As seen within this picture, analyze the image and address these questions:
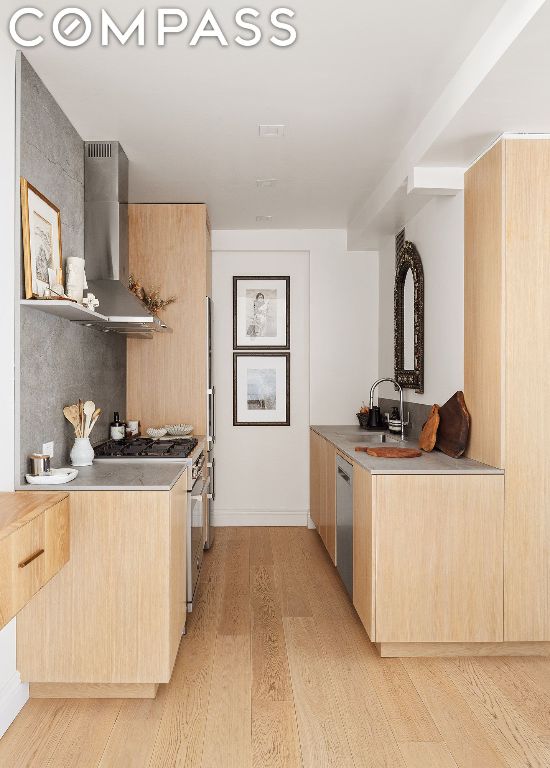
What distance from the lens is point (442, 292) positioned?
390 cm

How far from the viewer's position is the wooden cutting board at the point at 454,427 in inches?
132

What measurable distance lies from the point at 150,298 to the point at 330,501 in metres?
1.94

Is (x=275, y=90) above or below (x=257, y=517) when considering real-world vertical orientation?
above

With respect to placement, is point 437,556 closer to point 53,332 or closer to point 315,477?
point 53,332

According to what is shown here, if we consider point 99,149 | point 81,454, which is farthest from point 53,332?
point 99,149

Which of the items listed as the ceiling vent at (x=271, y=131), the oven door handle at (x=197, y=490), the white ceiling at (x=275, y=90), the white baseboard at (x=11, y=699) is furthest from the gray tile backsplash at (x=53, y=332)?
the ceiling vent at (x=271, y=131)

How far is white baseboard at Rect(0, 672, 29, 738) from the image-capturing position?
2.38m

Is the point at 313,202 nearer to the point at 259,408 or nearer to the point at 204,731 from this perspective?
the point at 259,408

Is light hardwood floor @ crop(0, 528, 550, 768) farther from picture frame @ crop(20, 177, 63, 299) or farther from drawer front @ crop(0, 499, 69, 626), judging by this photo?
picture frame @ crop(20, 177, 63, 299)

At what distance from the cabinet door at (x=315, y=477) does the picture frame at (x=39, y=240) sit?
2564mm

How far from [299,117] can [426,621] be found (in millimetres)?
2538

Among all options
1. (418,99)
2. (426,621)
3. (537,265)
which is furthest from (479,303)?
(426,621)

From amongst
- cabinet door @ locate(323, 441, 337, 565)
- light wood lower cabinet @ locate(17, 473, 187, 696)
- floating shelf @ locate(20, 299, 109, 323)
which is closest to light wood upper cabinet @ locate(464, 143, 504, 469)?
cabinet door @ locate(323, 441, 337, 565)

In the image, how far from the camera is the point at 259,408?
5.72 metres
